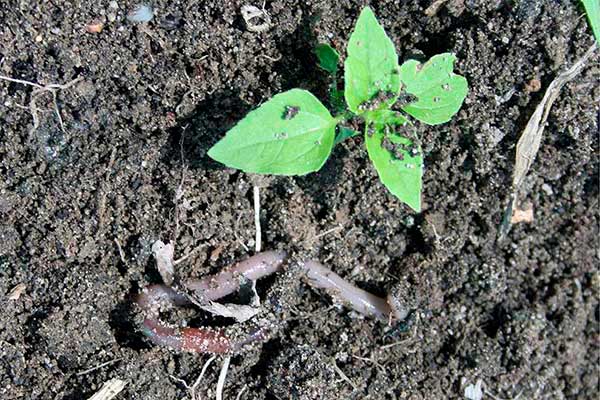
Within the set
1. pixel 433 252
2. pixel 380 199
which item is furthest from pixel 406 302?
pixel 380 199

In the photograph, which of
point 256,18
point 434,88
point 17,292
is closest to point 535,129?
point 434,88

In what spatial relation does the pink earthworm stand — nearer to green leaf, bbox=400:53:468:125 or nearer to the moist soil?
the moist soil

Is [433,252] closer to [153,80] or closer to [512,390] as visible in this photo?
[512,390]

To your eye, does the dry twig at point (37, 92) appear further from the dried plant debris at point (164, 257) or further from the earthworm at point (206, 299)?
the earthworm at point (206, 299)

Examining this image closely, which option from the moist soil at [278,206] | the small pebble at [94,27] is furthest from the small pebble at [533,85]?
the small pebble at [94,27]

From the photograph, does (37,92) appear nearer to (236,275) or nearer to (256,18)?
(256,18)
